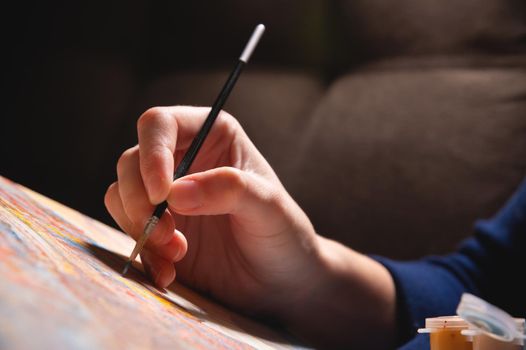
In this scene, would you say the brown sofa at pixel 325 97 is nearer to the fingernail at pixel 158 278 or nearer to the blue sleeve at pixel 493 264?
the blue sleeve at pixel 493 264

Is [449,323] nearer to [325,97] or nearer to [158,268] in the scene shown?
[158,268]

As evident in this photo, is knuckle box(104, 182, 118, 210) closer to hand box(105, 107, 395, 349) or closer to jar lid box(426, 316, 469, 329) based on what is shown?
hand box(105, 107, 395, 349)

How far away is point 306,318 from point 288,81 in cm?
72

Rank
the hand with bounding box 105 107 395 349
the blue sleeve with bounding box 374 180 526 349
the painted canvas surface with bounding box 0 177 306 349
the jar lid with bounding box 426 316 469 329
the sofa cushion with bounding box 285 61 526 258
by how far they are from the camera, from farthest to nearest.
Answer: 1. the sofa cushion with bounding box 285 61 526 258
2. the blue sleeve with bounding box 374 180 526 349
3. the hand with bounding box 105 107 395 349
4. the jar lid with bounding box 426 316 469 329
5. the painted canvas surface with bounding box 0 177 306 349

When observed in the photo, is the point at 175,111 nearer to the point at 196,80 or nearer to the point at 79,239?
the point at 79,239

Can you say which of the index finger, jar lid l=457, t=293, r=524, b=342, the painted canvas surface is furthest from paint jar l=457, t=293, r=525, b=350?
the index finger

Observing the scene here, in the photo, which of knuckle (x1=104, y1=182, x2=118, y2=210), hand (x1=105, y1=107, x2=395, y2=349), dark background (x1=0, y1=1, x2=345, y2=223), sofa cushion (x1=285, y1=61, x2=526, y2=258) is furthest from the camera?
dark background (x1=0, y1=1, x2=345, y2=223)

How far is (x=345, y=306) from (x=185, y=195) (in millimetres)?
297

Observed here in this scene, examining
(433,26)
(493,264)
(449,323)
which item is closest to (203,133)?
(449,323)

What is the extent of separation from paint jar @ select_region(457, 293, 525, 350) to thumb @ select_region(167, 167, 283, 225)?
209 millimetres

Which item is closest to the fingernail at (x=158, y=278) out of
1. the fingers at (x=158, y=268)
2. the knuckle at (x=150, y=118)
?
the fingers at (x=158, y=268)

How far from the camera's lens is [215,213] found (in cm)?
50

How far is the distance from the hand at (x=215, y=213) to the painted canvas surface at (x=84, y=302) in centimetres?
4

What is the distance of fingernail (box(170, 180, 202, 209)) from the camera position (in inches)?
18.2
